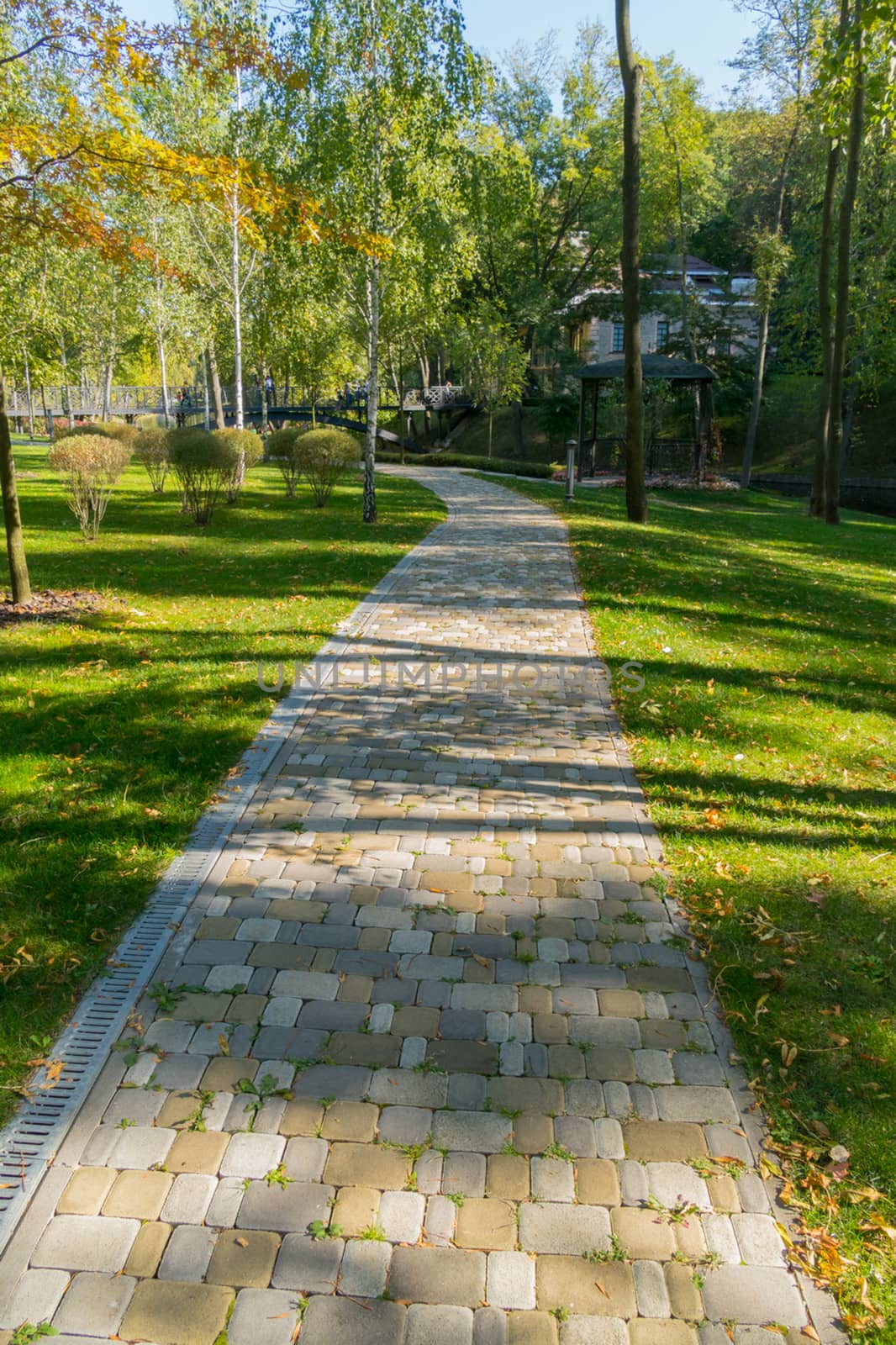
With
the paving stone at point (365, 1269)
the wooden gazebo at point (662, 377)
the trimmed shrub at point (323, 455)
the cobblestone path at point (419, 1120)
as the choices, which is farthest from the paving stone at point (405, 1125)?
the wooden gazebo at point (662, 377)

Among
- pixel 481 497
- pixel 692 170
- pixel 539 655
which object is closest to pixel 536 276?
pixel 692 170

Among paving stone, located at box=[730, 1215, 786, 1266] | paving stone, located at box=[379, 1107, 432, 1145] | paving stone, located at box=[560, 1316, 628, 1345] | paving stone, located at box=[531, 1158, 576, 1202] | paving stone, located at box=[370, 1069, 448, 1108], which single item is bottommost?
paving stone, located at box=[560, 1316, 628, 1345]

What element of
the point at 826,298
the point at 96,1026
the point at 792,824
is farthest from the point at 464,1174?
the point at 826,298

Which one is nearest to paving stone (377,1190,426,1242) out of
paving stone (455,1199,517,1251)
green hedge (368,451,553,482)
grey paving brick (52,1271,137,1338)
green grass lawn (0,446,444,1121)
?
paving stone (455,1199,517,1251)

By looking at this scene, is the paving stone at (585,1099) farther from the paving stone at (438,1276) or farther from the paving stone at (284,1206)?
the paving stone at (284,1206)

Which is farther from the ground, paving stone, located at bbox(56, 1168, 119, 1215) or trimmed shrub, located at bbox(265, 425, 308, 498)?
trimmed shrub, located at bbox(265, 425, 308, 498)

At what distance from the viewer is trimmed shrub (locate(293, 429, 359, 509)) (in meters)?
17.2

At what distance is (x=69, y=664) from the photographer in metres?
7.17

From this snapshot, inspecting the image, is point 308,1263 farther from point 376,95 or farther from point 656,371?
point 656,371

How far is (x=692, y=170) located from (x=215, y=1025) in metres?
34.7

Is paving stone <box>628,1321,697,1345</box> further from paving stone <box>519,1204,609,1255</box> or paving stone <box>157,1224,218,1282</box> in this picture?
paving stone <box>157,1224,218,1282</box>

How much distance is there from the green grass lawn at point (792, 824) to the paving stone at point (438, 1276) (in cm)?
99

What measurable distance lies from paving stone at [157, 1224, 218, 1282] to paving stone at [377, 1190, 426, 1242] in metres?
0.48

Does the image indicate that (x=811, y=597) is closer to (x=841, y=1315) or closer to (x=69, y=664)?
(x=69, y=664)
